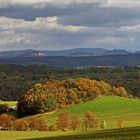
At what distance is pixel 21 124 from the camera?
134625 millimetres

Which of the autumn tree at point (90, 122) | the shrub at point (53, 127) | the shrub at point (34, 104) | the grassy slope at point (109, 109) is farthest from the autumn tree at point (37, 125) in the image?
the shrub at point (34, 104)

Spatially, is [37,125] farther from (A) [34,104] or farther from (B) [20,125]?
(A) [34,104]

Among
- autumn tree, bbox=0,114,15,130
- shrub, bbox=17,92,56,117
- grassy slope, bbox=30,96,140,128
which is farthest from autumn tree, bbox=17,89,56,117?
autumn tree, bbox=0,114,15,130

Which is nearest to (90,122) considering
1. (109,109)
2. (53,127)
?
(53,127)

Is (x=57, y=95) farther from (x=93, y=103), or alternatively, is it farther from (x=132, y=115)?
(x=132, y=115)

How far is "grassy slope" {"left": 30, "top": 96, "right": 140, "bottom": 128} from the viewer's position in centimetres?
16488

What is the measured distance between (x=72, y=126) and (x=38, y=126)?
33.1 feet

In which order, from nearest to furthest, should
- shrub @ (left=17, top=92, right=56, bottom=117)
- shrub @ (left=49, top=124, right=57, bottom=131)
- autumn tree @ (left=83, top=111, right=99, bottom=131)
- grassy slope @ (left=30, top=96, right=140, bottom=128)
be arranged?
shrub @ (left=49, top=124, right=57, bottom=131) → autumn tree @ (left=83, top=111, right=99, bottom=131) → grassy slope @ (left=30, top=96, right=140, bottom=128) → shrub @ (left=17, top=92, right=56, bottom=117)

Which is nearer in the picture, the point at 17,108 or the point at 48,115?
the point at 48,115

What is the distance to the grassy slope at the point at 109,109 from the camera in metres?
165

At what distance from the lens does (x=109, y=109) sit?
584ft

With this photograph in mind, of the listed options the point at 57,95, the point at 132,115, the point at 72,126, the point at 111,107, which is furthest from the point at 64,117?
the point at 57,95

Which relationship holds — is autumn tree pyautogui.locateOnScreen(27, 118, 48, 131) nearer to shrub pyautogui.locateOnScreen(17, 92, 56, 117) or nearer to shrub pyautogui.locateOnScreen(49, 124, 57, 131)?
shrub pyautogui.locateOnScreen(49, 124, 57, 131)

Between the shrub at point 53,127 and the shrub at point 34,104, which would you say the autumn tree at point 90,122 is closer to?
the shrub at point 53,127
